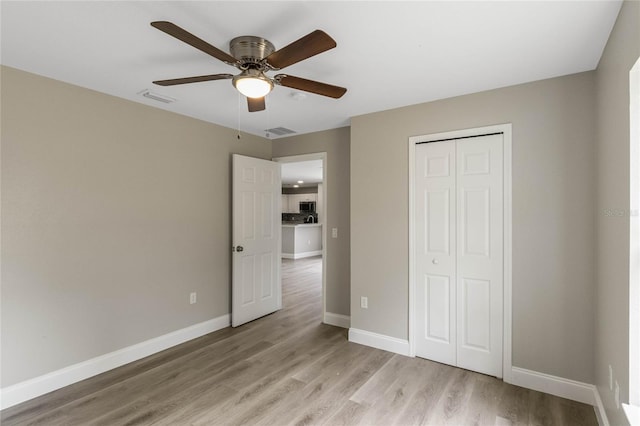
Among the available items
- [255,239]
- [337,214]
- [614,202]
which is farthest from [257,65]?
[255,239]

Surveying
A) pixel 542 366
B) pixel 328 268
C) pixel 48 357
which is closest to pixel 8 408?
pixel 48 357

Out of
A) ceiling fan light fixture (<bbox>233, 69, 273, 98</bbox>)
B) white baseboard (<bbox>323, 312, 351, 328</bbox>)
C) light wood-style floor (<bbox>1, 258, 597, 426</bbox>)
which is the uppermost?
ceiling fan light fixture (<bbox>233, 69, 273, 98</bbox>)

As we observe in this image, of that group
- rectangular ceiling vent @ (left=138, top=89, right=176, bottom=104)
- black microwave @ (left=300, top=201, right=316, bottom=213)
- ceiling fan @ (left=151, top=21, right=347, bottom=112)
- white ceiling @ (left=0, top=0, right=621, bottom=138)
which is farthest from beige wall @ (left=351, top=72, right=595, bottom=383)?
black microwave @ (left=300, top=201, right=316, bottom=213)

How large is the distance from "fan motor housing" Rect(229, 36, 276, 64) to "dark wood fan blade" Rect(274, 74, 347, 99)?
0.56 feet

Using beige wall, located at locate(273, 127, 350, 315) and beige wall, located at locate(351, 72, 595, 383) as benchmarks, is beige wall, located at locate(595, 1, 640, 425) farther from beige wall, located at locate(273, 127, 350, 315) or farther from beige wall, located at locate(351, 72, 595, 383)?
beige wall, located at locate(273, 127, 350, 315)

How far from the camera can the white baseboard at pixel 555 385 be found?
89.9 inches

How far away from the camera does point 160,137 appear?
3201mm

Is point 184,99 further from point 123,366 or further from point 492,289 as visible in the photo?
point 492,289

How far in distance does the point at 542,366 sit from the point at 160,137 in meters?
4.02

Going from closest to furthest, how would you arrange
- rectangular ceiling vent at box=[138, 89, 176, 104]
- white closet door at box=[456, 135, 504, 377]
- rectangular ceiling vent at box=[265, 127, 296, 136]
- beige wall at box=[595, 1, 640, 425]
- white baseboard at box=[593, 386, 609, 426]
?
beige wall at box=[595, 1, 640, 425] → white baseboard at box=[593, 386, 609, 426] → white closet door at box=[456, 135, 504, 377] → rectangular ceiling vent at box=[138, 89, 176, 104] → rectangular ceiling vent at box=[265, 127, 296, 136]

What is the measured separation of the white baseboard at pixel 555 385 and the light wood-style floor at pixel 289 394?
0.19 feet

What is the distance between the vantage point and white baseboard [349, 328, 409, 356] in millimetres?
3107

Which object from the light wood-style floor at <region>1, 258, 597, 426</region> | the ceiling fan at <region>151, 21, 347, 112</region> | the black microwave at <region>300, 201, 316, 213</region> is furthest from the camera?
the black microwave at <region>300, 201, 316, 213</region>

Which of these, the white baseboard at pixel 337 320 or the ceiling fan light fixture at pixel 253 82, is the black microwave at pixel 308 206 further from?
the ceiling fan light fixture at pixel 253 82
